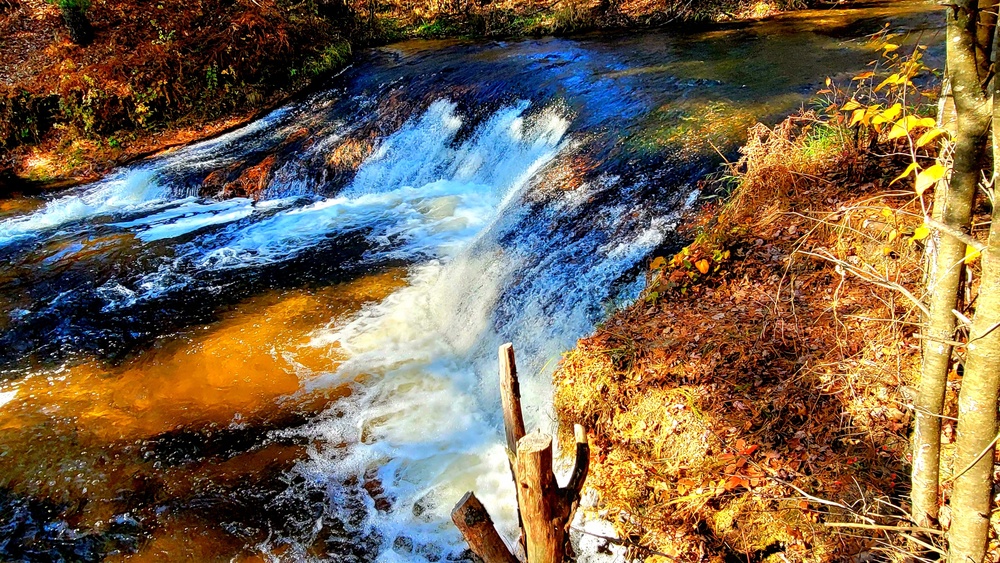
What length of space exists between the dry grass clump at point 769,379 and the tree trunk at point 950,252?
264 millimetres

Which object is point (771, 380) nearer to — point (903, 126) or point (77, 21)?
point (903, 126)

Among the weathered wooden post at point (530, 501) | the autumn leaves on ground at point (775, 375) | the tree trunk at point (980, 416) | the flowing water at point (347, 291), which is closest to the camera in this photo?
the tree trunk at point (980, 416)

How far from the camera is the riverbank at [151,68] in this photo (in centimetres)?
1177

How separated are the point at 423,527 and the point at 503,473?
2.63 ft

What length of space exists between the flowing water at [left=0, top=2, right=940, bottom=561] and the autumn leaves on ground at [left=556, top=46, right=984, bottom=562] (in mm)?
786

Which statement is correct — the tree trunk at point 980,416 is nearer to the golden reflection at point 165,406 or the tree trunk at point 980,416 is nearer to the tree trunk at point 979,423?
the tree trunk at point 979,423

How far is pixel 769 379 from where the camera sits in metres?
3.86

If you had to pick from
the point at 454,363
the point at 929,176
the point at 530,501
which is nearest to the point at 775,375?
the point at 929,176

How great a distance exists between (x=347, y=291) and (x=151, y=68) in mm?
9013

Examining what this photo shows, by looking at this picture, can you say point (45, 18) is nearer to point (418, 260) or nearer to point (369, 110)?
point (369, 110)

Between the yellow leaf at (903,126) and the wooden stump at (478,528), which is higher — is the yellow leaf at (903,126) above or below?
above

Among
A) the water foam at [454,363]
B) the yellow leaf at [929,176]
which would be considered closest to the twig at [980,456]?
the yellow leaf at [929,176]

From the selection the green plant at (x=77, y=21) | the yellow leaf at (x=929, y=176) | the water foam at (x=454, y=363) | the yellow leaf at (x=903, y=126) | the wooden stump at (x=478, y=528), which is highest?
the green plant at (x=77, y=21)

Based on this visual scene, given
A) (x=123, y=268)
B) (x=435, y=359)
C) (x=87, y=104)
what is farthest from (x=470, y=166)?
(x=87, y=104)
